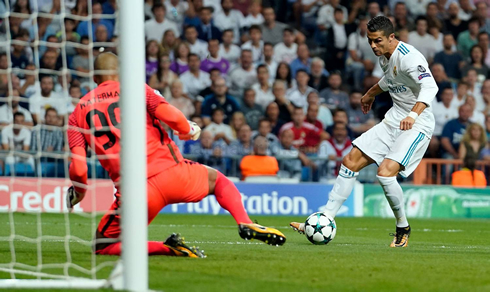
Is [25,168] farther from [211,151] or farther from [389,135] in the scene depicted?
[389,135]

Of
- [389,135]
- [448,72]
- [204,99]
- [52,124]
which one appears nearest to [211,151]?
[204,99]

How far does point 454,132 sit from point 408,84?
787 centimetres

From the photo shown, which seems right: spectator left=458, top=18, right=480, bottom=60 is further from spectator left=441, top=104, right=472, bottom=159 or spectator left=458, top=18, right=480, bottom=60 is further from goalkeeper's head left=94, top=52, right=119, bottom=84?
goalkeeper's head left=94, top=52, right=119, bottom=84

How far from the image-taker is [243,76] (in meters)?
16.4

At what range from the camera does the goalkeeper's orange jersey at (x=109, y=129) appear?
6.41m

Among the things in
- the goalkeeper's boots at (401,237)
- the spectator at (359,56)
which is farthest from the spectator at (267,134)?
the goalkeeper's boots at (401,237)

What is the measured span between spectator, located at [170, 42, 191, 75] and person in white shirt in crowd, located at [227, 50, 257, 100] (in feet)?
2.90

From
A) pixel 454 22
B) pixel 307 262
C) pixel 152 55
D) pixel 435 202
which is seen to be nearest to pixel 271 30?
pixel 152 55

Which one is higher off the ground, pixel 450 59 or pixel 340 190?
pixel 450 59

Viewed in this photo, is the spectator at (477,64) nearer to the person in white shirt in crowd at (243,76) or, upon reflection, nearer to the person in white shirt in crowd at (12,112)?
the person in white shirt in crowd at (243,76)

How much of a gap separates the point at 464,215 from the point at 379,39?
7707 mm

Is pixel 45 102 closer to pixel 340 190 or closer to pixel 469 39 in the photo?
pixel 340 190

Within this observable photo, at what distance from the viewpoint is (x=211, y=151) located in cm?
1512

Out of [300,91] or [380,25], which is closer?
[380,25]
